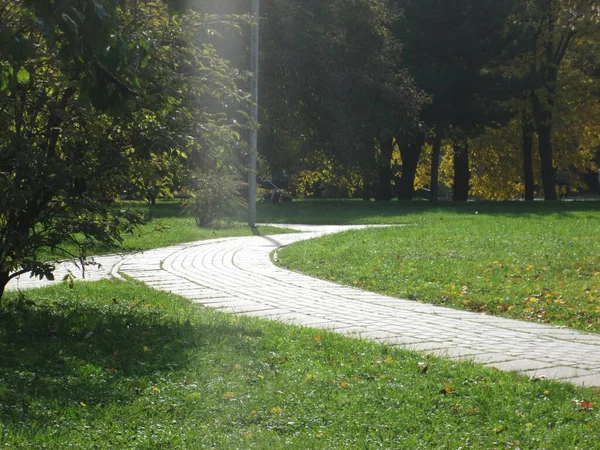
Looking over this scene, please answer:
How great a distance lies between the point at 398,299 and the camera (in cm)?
1143

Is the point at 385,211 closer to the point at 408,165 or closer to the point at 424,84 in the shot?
the point at 424,84

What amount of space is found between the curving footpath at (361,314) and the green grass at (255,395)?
710 mm

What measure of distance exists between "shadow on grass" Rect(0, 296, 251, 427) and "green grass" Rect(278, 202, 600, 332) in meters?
4.00

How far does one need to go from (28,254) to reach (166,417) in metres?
3.92

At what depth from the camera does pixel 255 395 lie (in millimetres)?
5805

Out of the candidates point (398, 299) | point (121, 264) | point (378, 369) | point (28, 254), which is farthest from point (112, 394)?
point (121, 264)

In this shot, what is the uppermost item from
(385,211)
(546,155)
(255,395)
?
(546,155)

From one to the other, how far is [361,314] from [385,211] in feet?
73.6

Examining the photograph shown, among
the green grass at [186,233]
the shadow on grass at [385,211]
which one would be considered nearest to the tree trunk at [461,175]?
the shadow on grass at [385,211]

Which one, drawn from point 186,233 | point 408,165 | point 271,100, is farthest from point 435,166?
point 186,233

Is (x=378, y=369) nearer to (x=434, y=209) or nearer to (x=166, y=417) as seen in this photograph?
(x=166, y=417)

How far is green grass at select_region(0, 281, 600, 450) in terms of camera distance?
4.98 meters

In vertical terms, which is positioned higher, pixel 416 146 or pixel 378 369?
pixel 416 146

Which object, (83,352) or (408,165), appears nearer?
(83,352)
